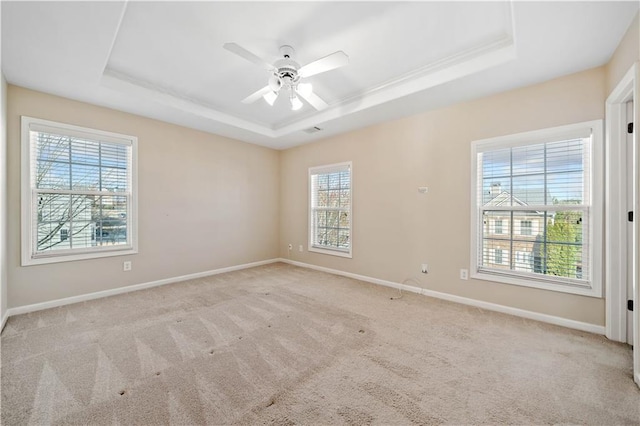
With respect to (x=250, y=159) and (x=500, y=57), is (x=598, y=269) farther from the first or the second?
(x=250, y=159)

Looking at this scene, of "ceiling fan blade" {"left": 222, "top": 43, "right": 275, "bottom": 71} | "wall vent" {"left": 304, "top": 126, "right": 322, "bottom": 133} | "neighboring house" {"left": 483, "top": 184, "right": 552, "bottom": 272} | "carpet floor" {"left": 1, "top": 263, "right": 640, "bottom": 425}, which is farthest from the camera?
"wall vent" {"left": 304, "top": 126, "right": 322, "bottom": 133}

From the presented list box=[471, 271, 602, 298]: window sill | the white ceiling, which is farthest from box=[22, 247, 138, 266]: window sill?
box=[471, 271, 602, 298]: window sill

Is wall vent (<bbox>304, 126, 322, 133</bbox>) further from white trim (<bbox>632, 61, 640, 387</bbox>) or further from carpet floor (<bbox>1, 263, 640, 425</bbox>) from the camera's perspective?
white trim (<bbox>632, 61, 640, 387</bbox>)

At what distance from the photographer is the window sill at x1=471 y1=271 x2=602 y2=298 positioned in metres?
2.48

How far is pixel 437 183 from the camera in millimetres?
3484

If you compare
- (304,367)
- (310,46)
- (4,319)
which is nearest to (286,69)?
(310,46)

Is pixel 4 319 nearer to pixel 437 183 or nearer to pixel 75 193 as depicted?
pixel 75 193

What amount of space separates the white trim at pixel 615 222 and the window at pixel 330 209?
3.06 meters

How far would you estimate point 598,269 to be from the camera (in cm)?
244

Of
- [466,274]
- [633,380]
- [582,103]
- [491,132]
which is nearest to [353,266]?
[466,274]

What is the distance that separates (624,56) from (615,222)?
141 cm

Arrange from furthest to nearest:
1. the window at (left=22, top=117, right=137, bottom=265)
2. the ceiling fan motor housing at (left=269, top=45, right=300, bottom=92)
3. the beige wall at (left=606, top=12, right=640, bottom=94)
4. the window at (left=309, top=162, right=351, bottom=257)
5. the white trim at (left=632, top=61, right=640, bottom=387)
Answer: the window at (left=309, top=162, right=351, bottom=257), the window at (left=22, top=117, right=137, bottom=265), the ceiling fan motor housing at (left=269, top=45, right=300, bottom=92), the beige wall at (left=606, top=12, right=640, bottom=94), the white trim at (left=632, top=61, right=640, bottom=387)

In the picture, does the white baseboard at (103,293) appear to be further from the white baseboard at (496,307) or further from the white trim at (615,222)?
the white trim at (615,222)

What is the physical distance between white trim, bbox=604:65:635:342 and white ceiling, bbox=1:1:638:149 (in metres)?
0.62
